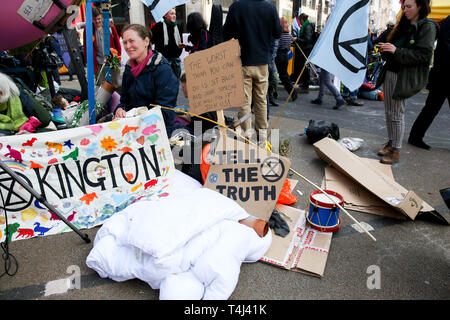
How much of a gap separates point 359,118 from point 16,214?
5.36 meters

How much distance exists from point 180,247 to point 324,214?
112 cm

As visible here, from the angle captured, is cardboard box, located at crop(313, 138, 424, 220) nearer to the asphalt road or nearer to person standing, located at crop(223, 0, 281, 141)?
the asphalt road

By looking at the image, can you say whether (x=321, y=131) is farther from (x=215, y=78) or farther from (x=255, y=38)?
(x=215, y=78)

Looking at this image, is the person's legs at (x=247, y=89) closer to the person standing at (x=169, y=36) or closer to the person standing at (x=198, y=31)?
the person standing at (x=198, y=31)

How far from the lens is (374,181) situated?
2668mm

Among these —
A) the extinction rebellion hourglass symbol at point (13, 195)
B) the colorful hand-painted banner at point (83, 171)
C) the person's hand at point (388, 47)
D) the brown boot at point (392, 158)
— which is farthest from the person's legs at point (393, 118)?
the extinction rebellion hourglass symbol at point (13, 195)

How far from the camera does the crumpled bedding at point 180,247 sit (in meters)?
1.65

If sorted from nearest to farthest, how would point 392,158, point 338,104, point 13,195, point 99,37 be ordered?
1. point 13,195
2. point 392,158
3. point 99,37
4. point 338,104

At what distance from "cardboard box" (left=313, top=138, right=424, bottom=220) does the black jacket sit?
1526mm

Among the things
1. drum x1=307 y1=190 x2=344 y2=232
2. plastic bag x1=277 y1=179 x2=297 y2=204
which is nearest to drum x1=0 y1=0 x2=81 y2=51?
plastic bag x1=277 y1=179 x2=297 y2=204

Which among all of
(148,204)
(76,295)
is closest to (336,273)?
(148,204)

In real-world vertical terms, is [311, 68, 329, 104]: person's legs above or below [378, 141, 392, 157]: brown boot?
above

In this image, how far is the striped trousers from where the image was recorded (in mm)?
3382

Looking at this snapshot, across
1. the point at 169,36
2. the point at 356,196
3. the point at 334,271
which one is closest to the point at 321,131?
the point at 356,196
